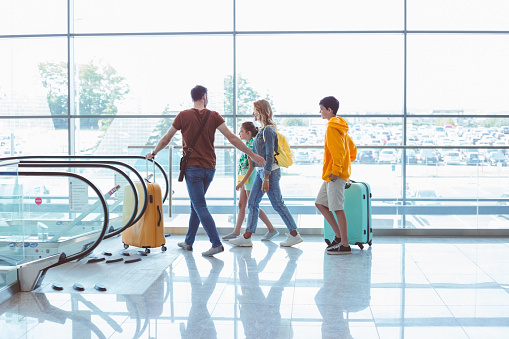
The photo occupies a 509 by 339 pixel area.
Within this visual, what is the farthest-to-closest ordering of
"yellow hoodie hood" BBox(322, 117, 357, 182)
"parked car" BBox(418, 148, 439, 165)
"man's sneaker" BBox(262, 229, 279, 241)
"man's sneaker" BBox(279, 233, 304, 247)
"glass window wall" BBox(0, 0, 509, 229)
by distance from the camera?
1. "glass window wall" BBox(0, 0, 509, 229)
2. "parked car" BBox(418, 148, 439, 165)
3. "man's sneaker" BBox(262, 229, 279, 241)
4. "man's sneaker" BBox(279, 233, 304, 247)
5. "yellow hoodie hood" BBox(322, 117, 357, 182)

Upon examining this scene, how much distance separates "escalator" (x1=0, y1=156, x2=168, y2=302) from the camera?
469 cm

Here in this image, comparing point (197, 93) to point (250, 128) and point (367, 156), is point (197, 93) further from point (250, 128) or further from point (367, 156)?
point (367, 156)

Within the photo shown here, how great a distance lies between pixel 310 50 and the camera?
8.56 m

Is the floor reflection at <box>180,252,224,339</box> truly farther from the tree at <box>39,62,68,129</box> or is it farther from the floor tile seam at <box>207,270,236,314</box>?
the tree at <box>39,62,68,129</box>

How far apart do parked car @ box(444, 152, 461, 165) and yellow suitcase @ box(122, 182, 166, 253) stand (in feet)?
10.2

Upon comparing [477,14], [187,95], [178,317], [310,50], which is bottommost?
[178,317]

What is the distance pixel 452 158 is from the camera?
7211 millimetres

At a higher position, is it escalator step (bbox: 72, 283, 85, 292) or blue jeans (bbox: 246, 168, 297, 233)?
blue jeans (bbox: 246, 168, 297, 233)

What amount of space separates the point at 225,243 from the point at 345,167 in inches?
61.3

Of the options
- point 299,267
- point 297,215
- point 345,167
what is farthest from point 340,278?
point 297,215

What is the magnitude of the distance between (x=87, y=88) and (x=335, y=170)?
411 centimetres

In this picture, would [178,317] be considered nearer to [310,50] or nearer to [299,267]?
[299,267]

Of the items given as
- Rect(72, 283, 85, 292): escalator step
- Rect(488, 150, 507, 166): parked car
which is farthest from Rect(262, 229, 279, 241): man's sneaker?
Rect(72, 283, 85, 292): escalator step

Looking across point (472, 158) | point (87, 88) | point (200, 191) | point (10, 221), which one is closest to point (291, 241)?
point (200, 191)
